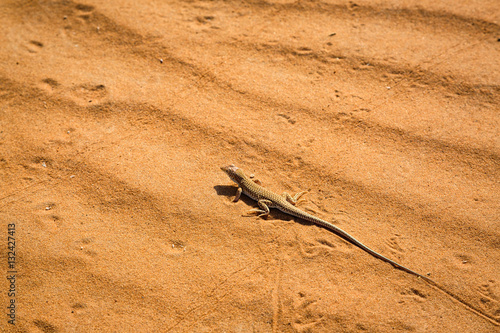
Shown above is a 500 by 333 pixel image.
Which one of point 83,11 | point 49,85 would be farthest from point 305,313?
point 83,11

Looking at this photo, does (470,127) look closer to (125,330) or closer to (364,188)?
(364,188)

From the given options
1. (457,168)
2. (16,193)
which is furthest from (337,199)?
(16,193)

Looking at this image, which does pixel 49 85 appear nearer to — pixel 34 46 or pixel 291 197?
pixel 34 46

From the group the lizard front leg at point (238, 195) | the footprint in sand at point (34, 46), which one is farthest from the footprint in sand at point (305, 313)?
the footprint in sand at point (34, 46)

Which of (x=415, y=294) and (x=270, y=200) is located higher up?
(x=270, y=200)

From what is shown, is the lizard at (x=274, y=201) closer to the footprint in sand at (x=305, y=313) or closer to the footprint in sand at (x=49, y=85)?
the footprint in sand at (x=305, y=313)

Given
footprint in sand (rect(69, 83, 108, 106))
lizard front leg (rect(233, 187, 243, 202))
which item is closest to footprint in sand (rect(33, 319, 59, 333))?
lizard front leg (rect(233, 187, 243, 202))

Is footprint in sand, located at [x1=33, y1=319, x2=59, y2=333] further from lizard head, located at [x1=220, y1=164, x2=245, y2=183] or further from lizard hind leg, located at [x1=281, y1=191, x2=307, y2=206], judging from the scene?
lizard hind leg, located at [x1=281, y1=191, x2=307, y2=206]
